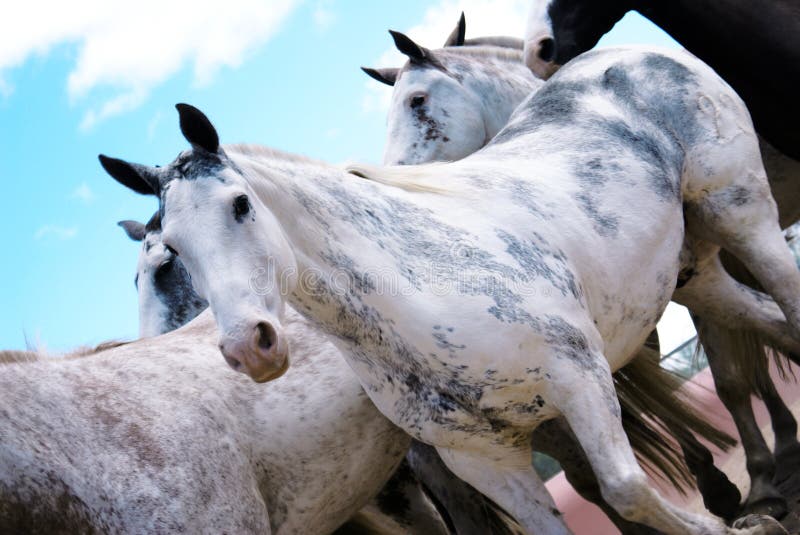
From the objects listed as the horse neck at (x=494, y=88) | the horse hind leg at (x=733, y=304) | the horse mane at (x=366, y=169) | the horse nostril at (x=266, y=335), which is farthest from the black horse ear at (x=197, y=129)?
the horse neck at (x=494, y=88)

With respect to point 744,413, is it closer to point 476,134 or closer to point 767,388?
point 767,388

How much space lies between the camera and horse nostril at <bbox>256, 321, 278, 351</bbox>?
2605 millimetres

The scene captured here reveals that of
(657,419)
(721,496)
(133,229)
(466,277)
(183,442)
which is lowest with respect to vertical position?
(721,496)

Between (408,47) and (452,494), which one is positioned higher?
(408,47)

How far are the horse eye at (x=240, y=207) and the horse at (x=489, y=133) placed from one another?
1.86m

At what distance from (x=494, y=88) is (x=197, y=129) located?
2.48 metres

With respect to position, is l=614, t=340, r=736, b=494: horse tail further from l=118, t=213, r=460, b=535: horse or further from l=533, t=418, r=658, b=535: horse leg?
l=118, t=213, r=460, b=535: horse

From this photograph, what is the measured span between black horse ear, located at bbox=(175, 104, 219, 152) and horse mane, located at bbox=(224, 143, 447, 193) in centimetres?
15

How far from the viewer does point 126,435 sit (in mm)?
3297

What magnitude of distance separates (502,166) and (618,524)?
1.59 meters

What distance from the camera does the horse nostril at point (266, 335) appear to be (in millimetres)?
2605

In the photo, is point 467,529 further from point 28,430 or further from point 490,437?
point 28,430

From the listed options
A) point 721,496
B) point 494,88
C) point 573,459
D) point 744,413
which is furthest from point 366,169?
point 744,413

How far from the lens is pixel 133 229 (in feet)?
17.9
